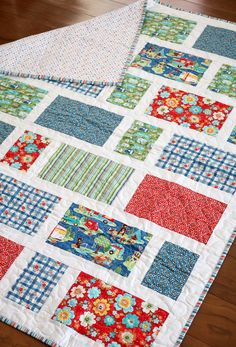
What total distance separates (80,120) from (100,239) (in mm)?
568

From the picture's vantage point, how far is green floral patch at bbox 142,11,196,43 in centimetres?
261

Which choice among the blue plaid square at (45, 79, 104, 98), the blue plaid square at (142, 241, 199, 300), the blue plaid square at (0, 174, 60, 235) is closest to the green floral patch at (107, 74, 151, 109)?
the blue plaid square at (45, 79, 104, 98)

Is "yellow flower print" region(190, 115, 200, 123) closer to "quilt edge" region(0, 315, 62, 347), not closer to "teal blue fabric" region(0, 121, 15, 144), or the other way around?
"teal blue fabric" region(0, 121, 15, 144)

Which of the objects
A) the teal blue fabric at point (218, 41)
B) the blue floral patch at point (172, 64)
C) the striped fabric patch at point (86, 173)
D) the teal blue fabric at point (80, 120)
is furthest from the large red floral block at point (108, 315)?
the teal blue fabric at point (218, 41)

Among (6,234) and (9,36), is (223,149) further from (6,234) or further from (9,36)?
(9,36)

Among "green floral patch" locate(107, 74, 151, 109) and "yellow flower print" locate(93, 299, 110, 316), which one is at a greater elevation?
"green floral patch" locate(107, 74, 151, 109)

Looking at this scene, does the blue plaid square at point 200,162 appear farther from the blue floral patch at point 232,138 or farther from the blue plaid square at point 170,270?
the blue plaid square at point 170,270

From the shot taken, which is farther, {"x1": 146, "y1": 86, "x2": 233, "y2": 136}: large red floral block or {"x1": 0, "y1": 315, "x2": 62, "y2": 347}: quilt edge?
{"x1": 146, "y1": 86, "x2": 233, "y2": 136}: large red floral block

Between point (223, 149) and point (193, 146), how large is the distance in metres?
0.11

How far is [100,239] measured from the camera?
6.26 ft

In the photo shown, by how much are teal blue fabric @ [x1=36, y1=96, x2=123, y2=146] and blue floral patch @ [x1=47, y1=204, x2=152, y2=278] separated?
356mm

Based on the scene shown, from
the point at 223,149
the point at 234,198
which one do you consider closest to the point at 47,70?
the point at 223,149

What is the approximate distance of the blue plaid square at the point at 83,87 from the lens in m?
2.41

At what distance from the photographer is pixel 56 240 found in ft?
6.28
